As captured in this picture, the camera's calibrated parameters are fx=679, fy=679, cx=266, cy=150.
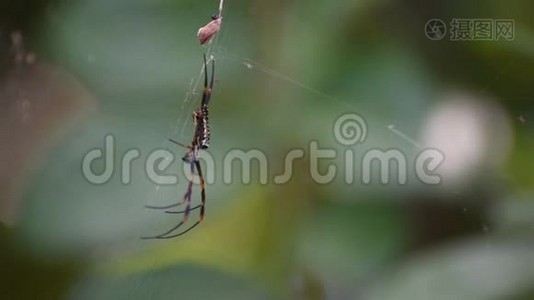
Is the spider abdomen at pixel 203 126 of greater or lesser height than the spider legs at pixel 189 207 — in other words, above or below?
above

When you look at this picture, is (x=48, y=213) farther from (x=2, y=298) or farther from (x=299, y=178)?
(x=299, y=178)

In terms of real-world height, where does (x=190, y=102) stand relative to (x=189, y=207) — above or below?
above

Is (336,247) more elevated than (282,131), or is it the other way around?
(282,131)

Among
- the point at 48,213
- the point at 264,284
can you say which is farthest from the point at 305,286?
the point at 48,213

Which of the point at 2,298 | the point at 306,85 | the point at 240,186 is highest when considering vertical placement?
the point at 306,85

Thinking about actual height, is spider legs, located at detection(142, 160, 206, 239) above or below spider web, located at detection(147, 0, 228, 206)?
below

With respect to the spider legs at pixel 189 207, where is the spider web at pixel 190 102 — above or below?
above

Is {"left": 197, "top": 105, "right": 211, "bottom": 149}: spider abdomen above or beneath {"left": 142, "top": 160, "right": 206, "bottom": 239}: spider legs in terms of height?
above
